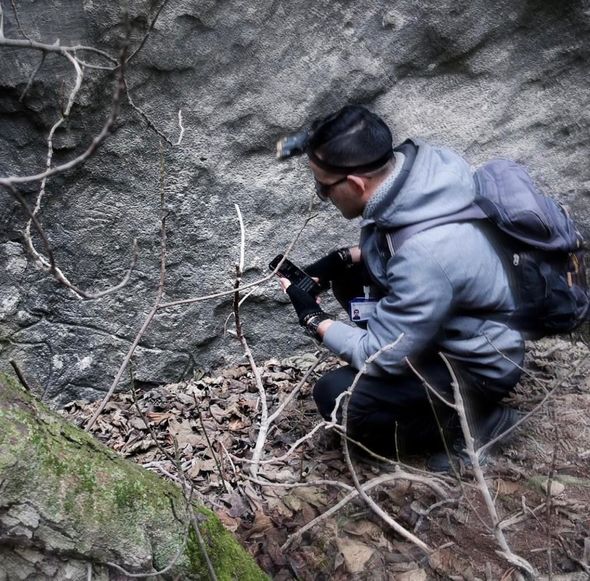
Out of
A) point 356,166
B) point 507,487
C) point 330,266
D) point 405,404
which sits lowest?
point 507,487

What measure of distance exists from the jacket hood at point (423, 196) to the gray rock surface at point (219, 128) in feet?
4.04

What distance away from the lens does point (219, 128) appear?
Answer: 366 centimetres

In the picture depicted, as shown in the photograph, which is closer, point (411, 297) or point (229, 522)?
point (411, 297)

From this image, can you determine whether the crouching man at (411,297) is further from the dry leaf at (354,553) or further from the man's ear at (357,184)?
the dry leaf at (354,553)

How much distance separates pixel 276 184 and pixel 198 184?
1.42 ft

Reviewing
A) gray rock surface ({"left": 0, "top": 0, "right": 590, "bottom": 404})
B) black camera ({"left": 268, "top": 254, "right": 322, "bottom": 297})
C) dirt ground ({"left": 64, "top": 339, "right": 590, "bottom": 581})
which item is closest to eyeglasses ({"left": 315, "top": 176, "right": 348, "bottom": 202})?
black camera ({"left": 268, "top": 254, "right": 322, "bottom": 297})

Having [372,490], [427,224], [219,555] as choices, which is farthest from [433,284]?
[219,555]

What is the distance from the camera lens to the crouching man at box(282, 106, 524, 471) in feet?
8.43

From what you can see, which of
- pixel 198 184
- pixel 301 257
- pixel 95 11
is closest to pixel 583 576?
pixel 301 257

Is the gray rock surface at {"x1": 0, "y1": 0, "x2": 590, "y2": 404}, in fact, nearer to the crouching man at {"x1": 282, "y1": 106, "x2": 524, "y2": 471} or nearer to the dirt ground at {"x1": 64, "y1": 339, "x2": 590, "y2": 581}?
the dirt ground at {"x1": 64, "y1": 339, "x2": 590, "y2": 581}

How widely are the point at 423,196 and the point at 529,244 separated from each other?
0.44m

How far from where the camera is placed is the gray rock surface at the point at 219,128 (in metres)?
3.44

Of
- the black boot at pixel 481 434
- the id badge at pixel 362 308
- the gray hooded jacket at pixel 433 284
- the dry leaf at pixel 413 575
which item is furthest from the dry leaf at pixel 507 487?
the id badge at pixel 362 308

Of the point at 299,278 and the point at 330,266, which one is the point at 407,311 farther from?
the point at 330,266
